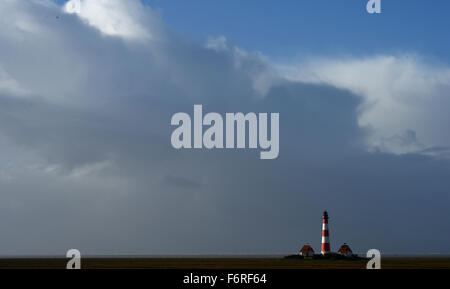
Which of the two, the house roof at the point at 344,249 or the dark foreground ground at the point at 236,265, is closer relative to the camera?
the dark foreground ground at the point at 236,265

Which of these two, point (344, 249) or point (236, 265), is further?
point (344, 249)

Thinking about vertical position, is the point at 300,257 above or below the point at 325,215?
below

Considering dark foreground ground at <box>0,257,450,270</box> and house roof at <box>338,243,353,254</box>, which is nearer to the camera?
dark foreground ground at <box>0,257,450,270</box>
